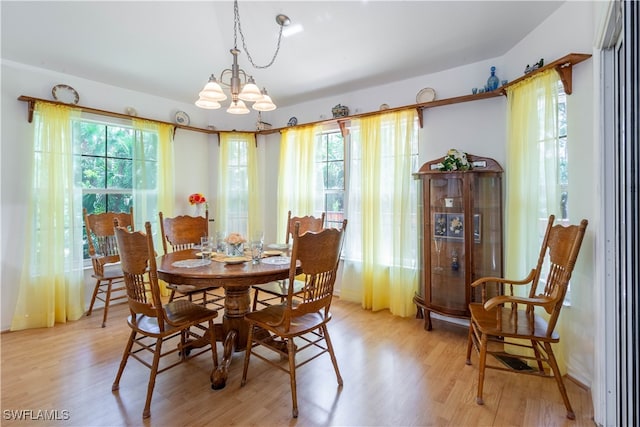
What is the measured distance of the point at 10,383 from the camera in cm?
213

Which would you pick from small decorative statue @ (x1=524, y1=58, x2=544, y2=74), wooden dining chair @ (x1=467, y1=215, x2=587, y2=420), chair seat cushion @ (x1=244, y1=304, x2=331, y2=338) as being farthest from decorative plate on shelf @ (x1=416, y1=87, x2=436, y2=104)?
chair seat cushion @ (x1=244, y1=304, x2=331, y2=338)

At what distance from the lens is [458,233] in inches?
116

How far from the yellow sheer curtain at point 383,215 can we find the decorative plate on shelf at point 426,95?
0.20 meters

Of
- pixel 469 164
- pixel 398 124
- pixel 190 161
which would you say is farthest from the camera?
pixel 190 161

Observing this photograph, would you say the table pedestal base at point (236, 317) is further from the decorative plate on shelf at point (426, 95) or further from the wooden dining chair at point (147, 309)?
the decorative plate on shelf at point (426, 95)

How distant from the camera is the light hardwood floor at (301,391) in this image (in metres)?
1.80

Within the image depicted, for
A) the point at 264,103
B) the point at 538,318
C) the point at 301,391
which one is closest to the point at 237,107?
the point at 264,103

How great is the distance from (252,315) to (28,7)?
318 cm

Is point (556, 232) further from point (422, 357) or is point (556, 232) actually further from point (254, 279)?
point (254, 279)

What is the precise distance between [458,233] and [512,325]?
1082 millimetres

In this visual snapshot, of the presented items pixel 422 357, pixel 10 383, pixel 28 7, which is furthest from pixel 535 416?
pixel 28 7

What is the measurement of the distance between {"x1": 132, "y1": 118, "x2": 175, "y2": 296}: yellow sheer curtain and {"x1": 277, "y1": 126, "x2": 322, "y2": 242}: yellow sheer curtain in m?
1.49

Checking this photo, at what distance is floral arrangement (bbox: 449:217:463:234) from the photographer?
294 centimetres

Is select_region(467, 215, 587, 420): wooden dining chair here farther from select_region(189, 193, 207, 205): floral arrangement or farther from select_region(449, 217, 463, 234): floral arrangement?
select_region(189, 193, 207, 205): floral arrangement
